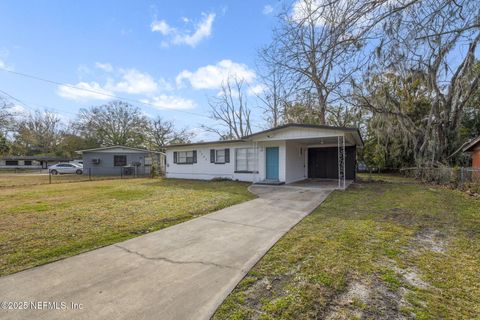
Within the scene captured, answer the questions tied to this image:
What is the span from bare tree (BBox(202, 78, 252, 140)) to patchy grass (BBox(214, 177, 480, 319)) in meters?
25.0

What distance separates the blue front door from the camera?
1217 centimetres

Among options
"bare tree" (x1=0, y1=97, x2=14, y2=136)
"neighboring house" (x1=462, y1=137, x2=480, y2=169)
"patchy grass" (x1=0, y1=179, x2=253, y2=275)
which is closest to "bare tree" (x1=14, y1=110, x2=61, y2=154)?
"bare tree" (x1=0, y1=97, x2=14, y2=136)

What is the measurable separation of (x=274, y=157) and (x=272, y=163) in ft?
1.13

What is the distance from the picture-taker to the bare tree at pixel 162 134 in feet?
108

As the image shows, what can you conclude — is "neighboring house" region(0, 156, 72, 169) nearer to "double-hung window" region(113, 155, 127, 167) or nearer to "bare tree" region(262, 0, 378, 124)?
"double-hung window" region(113, 155, 127, 167)

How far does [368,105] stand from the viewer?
15102 mm

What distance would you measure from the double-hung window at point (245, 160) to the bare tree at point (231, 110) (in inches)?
597

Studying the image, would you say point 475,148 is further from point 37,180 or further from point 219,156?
point 37,180

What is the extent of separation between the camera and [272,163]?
12.4 metres

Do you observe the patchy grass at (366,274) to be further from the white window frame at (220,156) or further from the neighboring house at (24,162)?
the neighboring house at (24,162)

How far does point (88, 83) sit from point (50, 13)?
32.8ft

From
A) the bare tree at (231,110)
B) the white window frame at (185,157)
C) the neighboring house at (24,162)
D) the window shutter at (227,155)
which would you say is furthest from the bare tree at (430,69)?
the neighboring house at (24,162)

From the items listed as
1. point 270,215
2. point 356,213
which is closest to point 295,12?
point 270,215

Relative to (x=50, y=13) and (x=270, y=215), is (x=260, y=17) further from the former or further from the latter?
(x=50, y=13)
